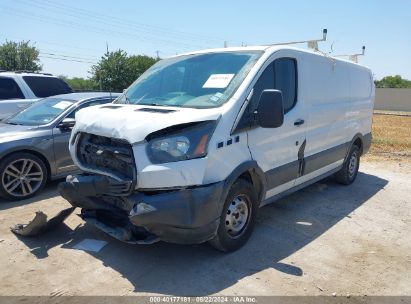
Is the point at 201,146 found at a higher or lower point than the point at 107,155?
higher

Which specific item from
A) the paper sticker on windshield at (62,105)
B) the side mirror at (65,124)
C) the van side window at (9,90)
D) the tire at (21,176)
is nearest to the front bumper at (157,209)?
the tire at (21,176)

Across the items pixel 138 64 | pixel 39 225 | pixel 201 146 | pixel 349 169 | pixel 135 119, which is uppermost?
pixel 138 64

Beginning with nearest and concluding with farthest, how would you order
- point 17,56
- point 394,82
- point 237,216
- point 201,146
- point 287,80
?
point 201,146 < point 237,216 < point 287,80 < point 17,56 < point 394,82

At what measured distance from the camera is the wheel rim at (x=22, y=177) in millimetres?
5547

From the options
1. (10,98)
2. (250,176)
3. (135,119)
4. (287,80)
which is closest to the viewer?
(135,119)

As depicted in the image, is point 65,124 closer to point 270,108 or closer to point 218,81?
point 218,81

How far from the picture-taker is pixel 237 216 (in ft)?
13.2

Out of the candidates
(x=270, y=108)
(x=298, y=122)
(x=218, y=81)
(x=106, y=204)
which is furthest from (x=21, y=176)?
(x=298, y=122)

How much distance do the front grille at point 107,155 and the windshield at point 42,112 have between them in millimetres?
2418

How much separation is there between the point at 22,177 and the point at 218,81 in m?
3.48

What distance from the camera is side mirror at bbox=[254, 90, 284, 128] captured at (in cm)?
373

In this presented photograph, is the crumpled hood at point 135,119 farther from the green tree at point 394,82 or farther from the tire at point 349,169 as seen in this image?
the green tree at point 394,82

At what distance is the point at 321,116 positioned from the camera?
5348 mm

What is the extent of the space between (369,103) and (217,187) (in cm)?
503
